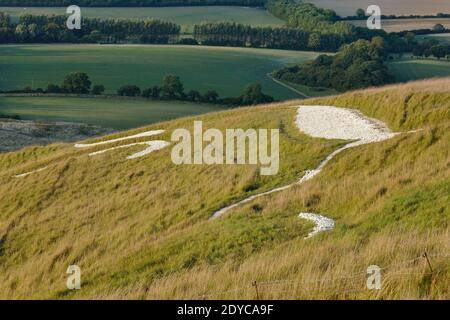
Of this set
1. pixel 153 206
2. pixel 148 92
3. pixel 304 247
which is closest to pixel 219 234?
pixel 304 247

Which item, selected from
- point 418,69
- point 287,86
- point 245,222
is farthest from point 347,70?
point 245,222

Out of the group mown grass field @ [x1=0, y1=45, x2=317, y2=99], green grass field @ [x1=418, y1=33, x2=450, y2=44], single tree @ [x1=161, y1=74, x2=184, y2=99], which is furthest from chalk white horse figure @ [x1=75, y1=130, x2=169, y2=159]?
green grass field @ [x1=418, y1=33, x2=450, y2=44]

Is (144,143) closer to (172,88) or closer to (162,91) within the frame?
(172,88)

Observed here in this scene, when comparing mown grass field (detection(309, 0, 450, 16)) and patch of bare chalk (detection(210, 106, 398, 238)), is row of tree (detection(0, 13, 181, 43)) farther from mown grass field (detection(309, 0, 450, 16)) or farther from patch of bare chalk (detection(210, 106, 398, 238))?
patch of bare chalk (detection(210, 106, 398, 238))

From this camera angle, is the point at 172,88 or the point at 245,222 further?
the point at 172,88

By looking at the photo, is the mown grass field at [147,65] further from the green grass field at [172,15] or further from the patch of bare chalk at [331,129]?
the patch of bare chalk at [331,129]
